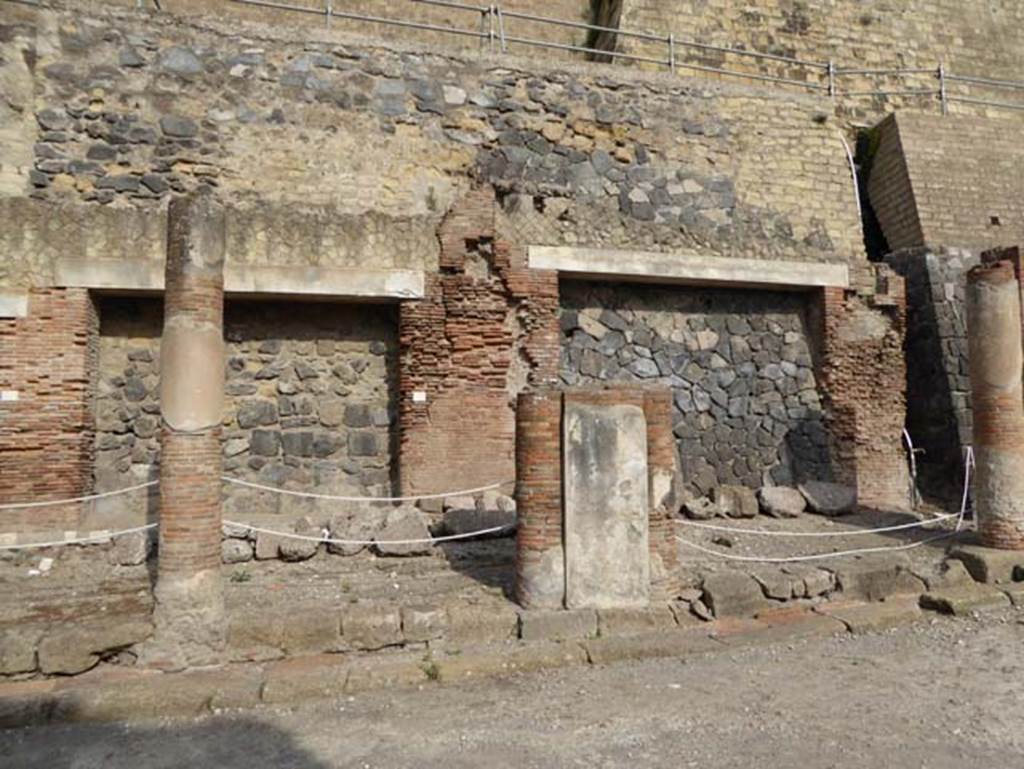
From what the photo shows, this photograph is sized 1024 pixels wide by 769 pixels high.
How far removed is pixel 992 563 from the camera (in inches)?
240

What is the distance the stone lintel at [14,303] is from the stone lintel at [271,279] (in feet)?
1.10

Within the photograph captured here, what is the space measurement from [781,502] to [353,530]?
202 inches

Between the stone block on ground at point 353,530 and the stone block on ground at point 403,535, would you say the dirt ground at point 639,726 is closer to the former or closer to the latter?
the stone block on ground at point 403,535

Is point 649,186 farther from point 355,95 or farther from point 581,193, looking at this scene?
point 355,95

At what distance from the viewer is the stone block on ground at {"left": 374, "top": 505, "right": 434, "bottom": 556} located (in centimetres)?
627

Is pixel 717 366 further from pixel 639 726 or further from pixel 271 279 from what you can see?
pixel 639 726

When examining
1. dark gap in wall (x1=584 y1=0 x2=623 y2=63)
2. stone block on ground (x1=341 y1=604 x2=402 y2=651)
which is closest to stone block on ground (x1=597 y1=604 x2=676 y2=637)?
stone block on ground (x1=341 y1=604 x2=402 y2=651)

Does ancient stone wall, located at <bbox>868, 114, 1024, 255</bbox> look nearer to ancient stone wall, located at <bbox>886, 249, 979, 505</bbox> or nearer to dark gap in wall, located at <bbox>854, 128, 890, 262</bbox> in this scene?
dark gap in wall, located at <bbox>854, 128, 890, 262</bbox>

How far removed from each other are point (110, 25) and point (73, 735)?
7392mm

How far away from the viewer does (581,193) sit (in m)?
8.84

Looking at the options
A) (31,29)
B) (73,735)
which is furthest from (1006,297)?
(31,29)

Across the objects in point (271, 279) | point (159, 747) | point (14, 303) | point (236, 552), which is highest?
point (271, 279)

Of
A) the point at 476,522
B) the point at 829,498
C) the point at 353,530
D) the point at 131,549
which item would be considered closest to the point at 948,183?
the point at 829,498

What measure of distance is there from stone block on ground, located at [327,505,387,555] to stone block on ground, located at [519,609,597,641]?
1.95 metres
